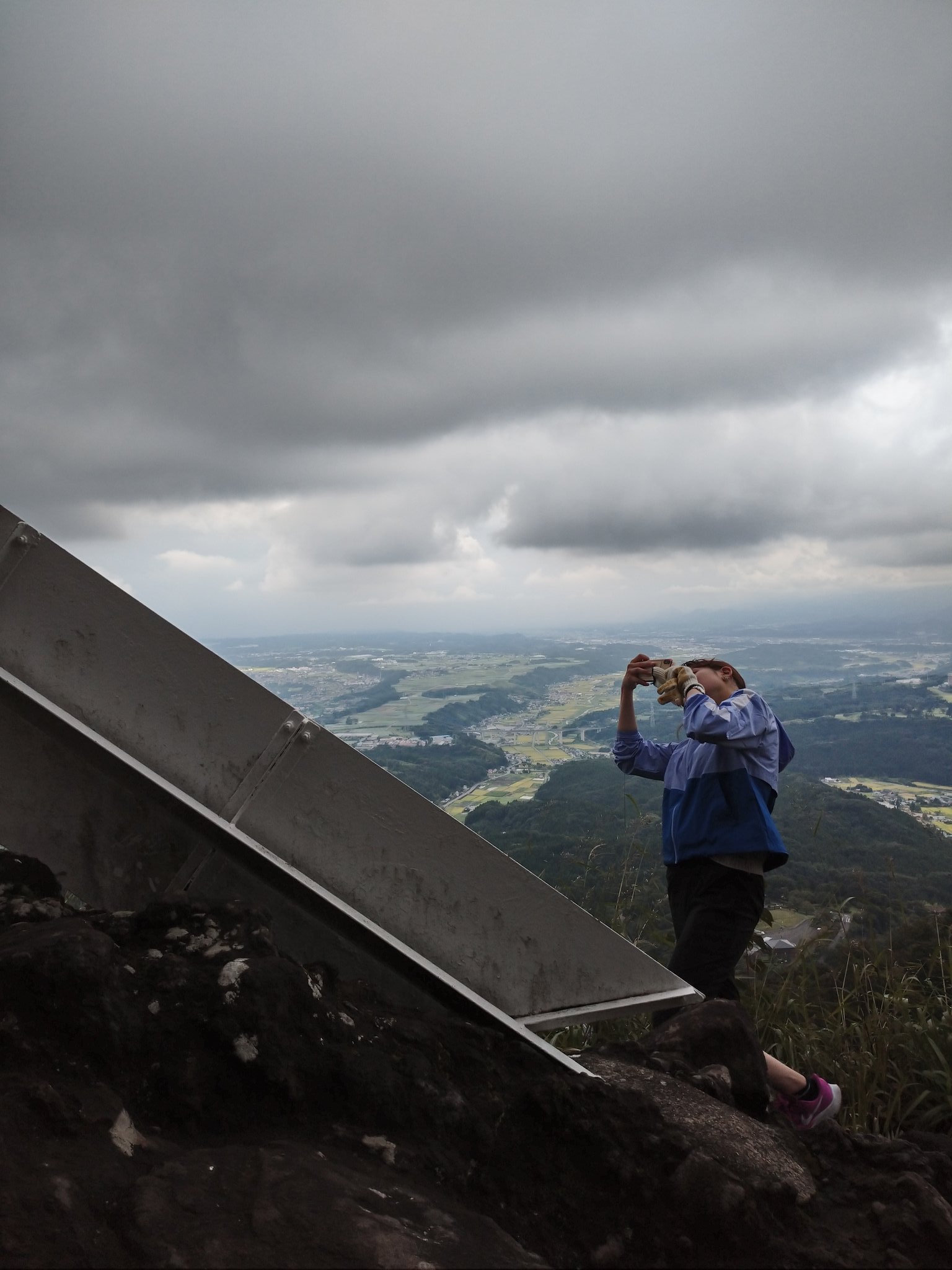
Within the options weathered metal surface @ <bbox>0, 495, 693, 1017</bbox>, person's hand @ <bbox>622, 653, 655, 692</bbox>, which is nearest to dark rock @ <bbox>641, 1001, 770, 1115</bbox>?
weathered metal surface @ <bbox>0, 495, 693, 1017</bbox>

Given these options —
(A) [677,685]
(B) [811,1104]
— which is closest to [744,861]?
(A) [677,685]

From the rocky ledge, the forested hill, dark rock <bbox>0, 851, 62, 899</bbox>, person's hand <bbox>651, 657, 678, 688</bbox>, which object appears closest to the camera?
the rocky ledge

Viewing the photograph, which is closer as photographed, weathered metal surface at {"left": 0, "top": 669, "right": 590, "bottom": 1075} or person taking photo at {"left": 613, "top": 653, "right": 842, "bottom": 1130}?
weathered metal surface at {"left": 0, "top": 669, "right": 590, "bottom": 1075}

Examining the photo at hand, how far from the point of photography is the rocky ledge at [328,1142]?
149 cm

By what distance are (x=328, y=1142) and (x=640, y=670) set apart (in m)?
2.55

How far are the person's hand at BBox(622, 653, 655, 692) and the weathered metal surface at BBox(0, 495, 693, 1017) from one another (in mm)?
1506

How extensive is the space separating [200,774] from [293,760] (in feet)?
0.95

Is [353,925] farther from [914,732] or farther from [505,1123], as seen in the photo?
[914,732]

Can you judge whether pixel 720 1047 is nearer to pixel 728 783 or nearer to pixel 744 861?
pixel 744 861

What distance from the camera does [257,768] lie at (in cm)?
258

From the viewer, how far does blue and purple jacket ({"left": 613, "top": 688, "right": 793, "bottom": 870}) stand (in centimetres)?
335

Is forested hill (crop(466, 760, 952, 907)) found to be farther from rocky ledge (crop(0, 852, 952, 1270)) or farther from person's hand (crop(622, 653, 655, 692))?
rocky ledge (crop(0, 852, 952, 1270))

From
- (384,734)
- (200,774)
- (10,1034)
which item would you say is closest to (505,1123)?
(10,1034)

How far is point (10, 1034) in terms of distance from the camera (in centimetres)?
172
